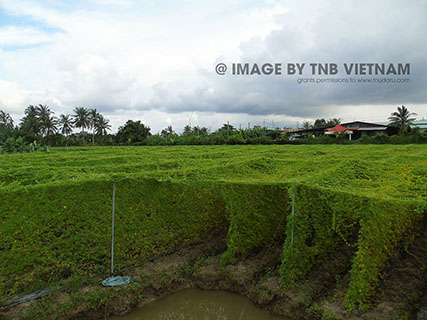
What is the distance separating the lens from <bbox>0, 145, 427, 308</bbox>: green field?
20.5ft

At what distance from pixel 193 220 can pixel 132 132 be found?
42215 millimetres

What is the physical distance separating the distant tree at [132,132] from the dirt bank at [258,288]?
137 ft

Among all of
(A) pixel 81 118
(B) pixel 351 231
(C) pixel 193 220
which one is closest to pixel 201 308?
(C) pixel 193 220

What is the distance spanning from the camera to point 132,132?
4831 cm

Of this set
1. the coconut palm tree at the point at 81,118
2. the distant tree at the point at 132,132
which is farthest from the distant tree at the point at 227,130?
the coconut palm tree at the point at 81,118

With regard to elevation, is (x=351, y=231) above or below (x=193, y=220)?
above

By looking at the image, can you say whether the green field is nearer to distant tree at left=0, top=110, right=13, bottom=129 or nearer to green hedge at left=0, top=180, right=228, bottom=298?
green hedge at left=0, top=180, right=228, bottom=298

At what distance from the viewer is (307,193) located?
274 inches

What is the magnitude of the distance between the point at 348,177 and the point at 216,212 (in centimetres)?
388

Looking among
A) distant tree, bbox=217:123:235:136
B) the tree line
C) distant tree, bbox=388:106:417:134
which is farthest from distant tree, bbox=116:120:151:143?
distant tree, bbox=388:106:417:134

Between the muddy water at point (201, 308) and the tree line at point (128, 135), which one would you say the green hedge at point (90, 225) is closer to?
the muddy water at point (201, 308)

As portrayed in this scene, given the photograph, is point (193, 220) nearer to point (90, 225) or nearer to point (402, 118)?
point (90, 225)

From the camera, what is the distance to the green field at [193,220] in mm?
6258

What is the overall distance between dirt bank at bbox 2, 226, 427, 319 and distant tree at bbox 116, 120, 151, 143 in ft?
137
